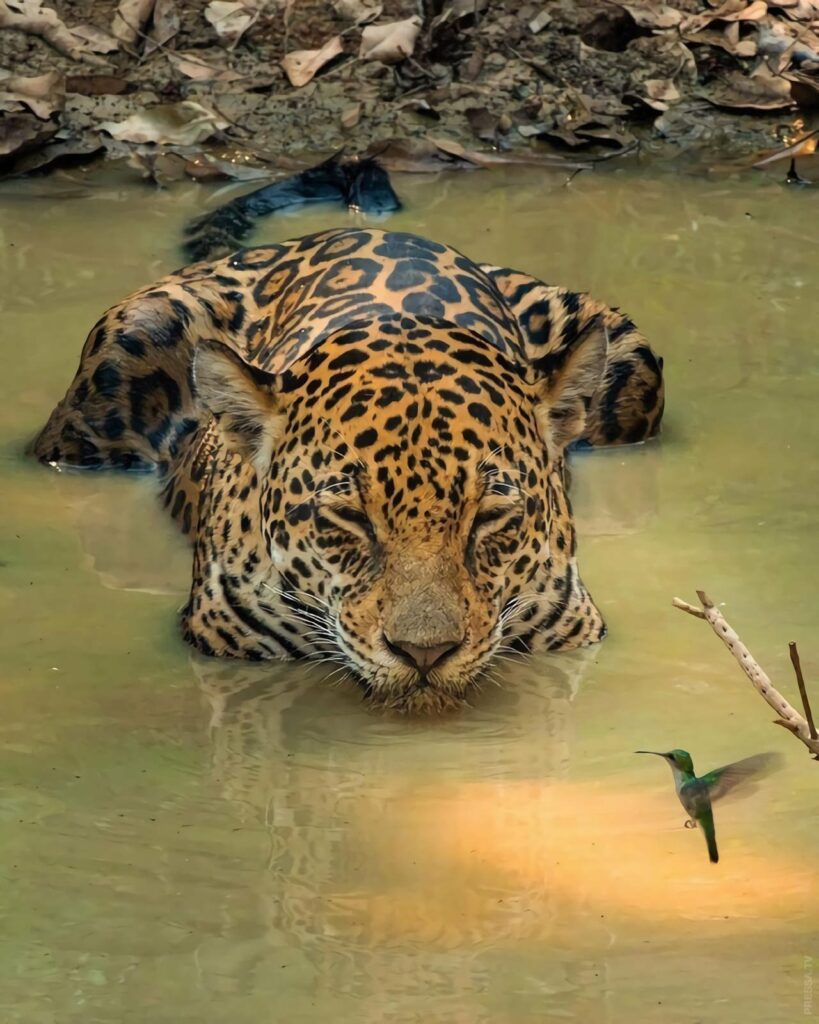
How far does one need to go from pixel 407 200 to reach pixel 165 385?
3.43m

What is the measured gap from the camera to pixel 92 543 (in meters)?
7.48

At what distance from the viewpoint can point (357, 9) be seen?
12828 millimetres

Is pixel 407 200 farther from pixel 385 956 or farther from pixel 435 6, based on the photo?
pixel 385 956

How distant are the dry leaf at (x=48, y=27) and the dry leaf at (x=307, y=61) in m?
1.18

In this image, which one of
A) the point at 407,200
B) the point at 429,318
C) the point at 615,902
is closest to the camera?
the point at 615,902

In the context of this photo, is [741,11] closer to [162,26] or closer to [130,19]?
[162,26]

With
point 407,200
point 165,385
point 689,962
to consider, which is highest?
point 689,962

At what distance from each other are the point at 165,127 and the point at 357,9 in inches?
67.2

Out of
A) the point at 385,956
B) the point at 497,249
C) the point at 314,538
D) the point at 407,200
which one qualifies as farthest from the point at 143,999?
the point at 407,200

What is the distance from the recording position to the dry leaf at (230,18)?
12641mm

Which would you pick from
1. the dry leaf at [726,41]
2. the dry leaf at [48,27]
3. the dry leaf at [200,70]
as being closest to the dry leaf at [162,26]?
the dry leaf at [200,70]

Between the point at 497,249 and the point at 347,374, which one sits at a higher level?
the point at 347,374

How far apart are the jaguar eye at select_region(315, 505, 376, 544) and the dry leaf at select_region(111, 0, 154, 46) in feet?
24.0

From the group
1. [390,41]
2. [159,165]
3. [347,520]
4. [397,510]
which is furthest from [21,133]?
[397,510]
